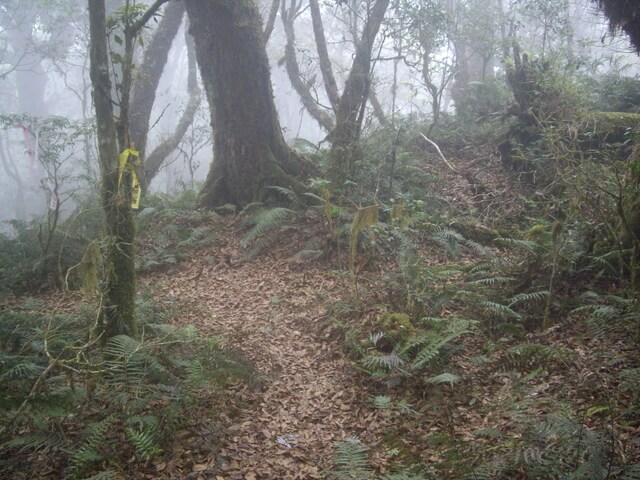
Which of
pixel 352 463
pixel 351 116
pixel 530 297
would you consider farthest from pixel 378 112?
pixel 352 463

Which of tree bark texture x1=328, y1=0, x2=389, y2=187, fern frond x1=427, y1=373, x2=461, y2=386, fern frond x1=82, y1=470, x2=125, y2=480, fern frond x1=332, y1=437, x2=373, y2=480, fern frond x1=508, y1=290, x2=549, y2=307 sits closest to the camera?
fern frond x1=82, y1=470, x2=125, y2=480

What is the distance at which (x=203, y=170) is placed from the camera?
45031mm

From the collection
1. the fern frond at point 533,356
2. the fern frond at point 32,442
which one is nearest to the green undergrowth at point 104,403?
the fern frond at point 32,442

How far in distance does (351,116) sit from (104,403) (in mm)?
7418

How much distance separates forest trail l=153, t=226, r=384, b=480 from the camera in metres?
3.76

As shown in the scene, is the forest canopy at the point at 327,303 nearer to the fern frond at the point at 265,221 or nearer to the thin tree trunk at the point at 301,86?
the fern frond at the point at 265,221

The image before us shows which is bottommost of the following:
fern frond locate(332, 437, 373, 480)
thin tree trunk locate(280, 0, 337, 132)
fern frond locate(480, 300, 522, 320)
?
fern frond locate(332, 437, 373, 480)

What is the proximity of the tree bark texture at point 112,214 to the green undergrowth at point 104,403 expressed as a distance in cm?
32

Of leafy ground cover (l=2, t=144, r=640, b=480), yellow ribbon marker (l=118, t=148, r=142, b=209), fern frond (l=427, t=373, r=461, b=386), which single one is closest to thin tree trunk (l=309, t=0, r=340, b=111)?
leafy ground cover (l=2, t=144, r=640, b=480)

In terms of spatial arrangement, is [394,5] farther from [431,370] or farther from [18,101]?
[18,101]

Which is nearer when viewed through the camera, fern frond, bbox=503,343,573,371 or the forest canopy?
the forest canopy

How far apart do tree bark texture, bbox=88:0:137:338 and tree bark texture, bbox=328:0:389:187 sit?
4.96 m

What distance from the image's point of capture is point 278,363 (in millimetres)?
5203

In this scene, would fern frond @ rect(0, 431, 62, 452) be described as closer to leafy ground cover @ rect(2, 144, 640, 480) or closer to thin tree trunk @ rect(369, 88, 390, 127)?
leafy ground cover @ rect(2, 144, 640, 480)
